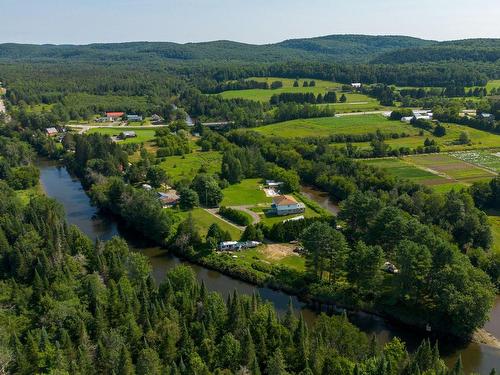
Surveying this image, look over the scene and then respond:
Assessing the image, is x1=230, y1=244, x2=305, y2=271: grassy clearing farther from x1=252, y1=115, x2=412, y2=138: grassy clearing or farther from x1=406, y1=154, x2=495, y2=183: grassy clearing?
x1=252, y1=115, x2=412, y2=138: grassy clearing

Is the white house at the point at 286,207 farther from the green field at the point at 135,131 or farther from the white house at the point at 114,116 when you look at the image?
the white house at the point at 114,116

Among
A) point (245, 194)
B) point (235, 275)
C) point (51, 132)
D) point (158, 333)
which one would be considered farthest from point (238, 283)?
point (51, 132)

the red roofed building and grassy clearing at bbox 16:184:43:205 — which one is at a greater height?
the red roofed building

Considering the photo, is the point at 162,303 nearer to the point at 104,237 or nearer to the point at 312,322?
the point at 312,322

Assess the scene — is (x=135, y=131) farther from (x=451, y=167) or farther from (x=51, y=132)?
(x=451, y=167)

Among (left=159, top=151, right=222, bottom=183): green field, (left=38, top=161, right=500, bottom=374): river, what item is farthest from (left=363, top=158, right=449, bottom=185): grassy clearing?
(left=159, top=151, right=222, bottom=183): green field

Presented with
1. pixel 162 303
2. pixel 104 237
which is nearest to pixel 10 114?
pixel 104 237
